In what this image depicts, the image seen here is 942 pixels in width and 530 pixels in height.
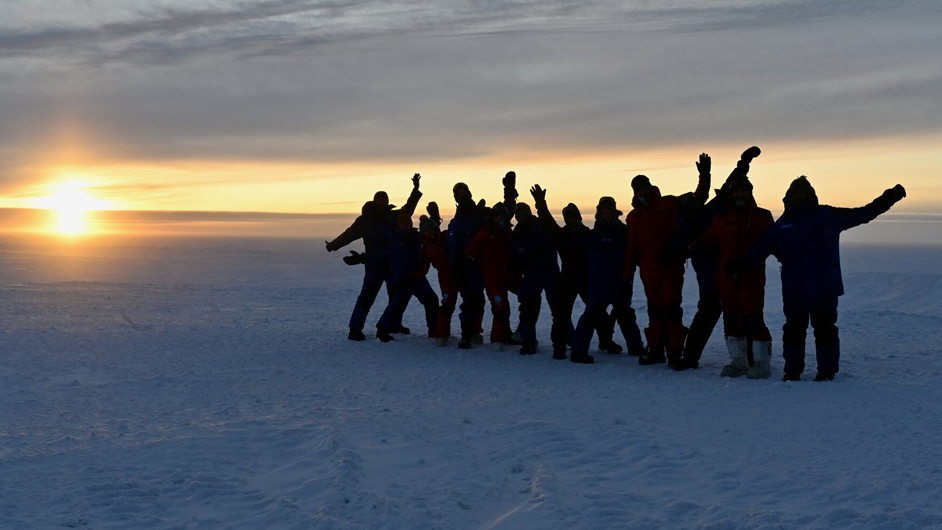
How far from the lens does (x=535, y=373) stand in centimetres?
795

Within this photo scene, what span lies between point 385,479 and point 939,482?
3114 millimetres

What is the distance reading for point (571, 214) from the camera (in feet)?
29.0

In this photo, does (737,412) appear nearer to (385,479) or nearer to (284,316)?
(385,479)

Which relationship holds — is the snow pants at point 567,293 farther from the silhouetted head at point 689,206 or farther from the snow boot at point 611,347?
the silhouetted head at point 689,206

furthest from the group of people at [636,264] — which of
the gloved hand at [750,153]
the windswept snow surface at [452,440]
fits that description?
the windswept snow surface at [452,440]

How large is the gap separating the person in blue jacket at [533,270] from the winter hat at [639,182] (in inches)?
46.1

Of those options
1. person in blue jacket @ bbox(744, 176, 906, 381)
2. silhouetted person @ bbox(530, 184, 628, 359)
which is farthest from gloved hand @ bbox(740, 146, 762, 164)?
silhouetted person @ bbox(530, 184, 628, 359)

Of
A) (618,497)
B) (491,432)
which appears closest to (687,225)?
(491,432)

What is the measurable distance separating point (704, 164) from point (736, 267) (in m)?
1.01

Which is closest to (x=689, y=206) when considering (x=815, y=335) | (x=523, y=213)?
(x=815, y=335)

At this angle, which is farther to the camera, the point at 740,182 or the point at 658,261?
the point at 658,261

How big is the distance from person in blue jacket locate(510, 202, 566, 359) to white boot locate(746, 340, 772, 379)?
7.23 ft

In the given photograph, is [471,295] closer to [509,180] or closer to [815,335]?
[509,180]

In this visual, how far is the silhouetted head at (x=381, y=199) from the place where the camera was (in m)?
10.6
